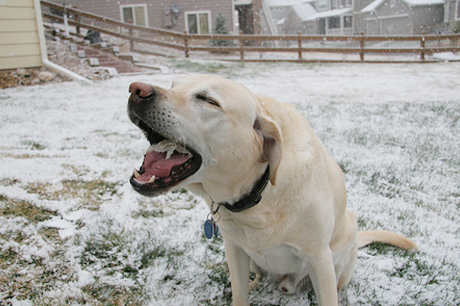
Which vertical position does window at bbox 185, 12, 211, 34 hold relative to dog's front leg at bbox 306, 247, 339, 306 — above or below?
above

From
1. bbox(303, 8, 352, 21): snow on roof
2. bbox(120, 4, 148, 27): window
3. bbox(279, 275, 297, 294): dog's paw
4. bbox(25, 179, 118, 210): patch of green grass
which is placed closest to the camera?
bbox(279, 275, 297, 294): dog's paw

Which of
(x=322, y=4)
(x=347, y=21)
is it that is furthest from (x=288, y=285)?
(x=322, y=4)

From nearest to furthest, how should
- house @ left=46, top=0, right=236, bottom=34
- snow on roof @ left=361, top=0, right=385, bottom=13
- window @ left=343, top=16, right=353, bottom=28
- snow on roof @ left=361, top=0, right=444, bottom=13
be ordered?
house @ left=46, top=0, right=236, bottom=34 → snow on roof @ left=361, top=0, right=444, bottom=13 → snow on roof @ left=361, top=0, right=385, bottom=13 → window @ left=343, top=16, right=353, bottom=28

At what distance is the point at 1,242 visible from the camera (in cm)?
231

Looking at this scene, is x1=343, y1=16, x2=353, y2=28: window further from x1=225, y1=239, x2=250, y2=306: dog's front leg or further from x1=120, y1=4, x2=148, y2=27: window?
x1=225, y1=239, x2=250, y2=306: dog's front leg

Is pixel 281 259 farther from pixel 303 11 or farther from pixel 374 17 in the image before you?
pixel 303 11

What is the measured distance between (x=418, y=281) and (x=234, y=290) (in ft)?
3.79

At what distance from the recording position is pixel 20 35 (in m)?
9.74

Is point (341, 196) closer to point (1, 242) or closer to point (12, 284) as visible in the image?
point (12, 284)

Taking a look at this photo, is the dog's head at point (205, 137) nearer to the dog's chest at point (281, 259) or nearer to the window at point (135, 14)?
the dog's chest at point (281, 259)

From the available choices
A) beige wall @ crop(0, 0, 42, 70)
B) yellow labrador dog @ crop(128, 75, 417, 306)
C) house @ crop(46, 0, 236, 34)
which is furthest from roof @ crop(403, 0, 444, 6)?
yellow labrador dog @ crop(128, 75, 417, 306)

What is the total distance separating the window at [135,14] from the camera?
20.8 metres

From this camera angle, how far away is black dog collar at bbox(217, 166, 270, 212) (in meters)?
1.68

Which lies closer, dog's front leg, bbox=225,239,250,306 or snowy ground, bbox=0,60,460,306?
dog's front leg, bbox=225,239,250,306
